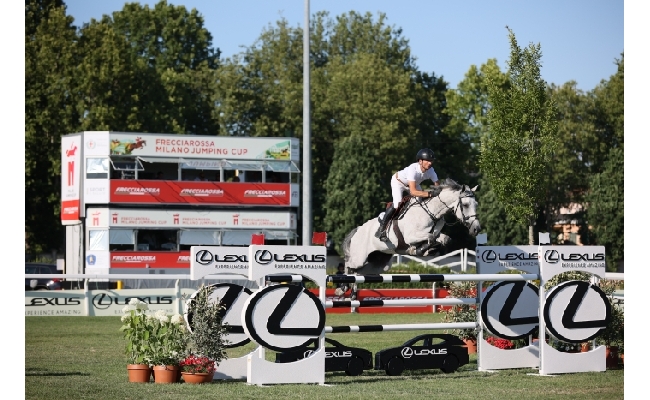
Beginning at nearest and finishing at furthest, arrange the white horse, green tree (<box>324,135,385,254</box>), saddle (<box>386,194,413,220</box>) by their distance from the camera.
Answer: the white horse < saddle (<box>386,194,413,220</box>) < green tree (<box>324,135,385,254</box>)

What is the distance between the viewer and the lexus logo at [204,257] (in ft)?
33.4

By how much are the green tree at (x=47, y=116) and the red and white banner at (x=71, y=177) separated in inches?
213

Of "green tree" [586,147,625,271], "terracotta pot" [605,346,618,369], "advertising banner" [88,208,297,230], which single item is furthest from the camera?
"green tree" [586,147,625,271]

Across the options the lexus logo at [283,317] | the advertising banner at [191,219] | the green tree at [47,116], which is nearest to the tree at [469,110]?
the advertising banner at [191,219]

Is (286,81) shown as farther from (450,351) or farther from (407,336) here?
(450,351)

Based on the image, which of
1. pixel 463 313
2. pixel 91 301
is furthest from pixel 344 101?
pixel 463 313

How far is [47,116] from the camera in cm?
4006

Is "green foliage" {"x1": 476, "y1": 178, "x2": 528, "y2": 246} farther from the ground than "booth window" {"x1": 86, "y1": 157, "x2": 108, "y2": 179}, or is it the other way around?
"booth window" {"x1": 86, "y1": 157, "x2": 108, "y2": 179}

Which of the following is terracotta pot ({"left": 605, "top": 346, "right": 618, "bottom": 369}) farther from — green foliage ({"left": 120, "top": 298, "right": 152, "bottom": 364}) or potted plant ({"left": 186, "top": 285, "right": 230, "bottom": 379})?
green foliage ({"left": 120, "top": 298, "right": 152, "bottom": 364})

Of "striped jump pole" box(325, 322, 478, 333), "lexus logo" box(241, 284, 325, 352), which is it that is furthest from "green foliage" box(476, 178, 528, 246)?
"lexus logo" box(241, 284, 325, 352)

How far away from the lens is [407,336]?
16.4 metres

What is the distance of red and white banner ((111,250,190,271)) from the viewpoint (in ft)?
107

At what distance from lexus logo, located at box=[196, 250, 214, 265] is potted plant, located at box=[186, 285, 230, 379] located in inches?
14.1

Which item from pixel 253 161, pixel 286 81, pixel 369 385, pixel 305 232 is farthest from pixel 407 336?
pixel 286 81
